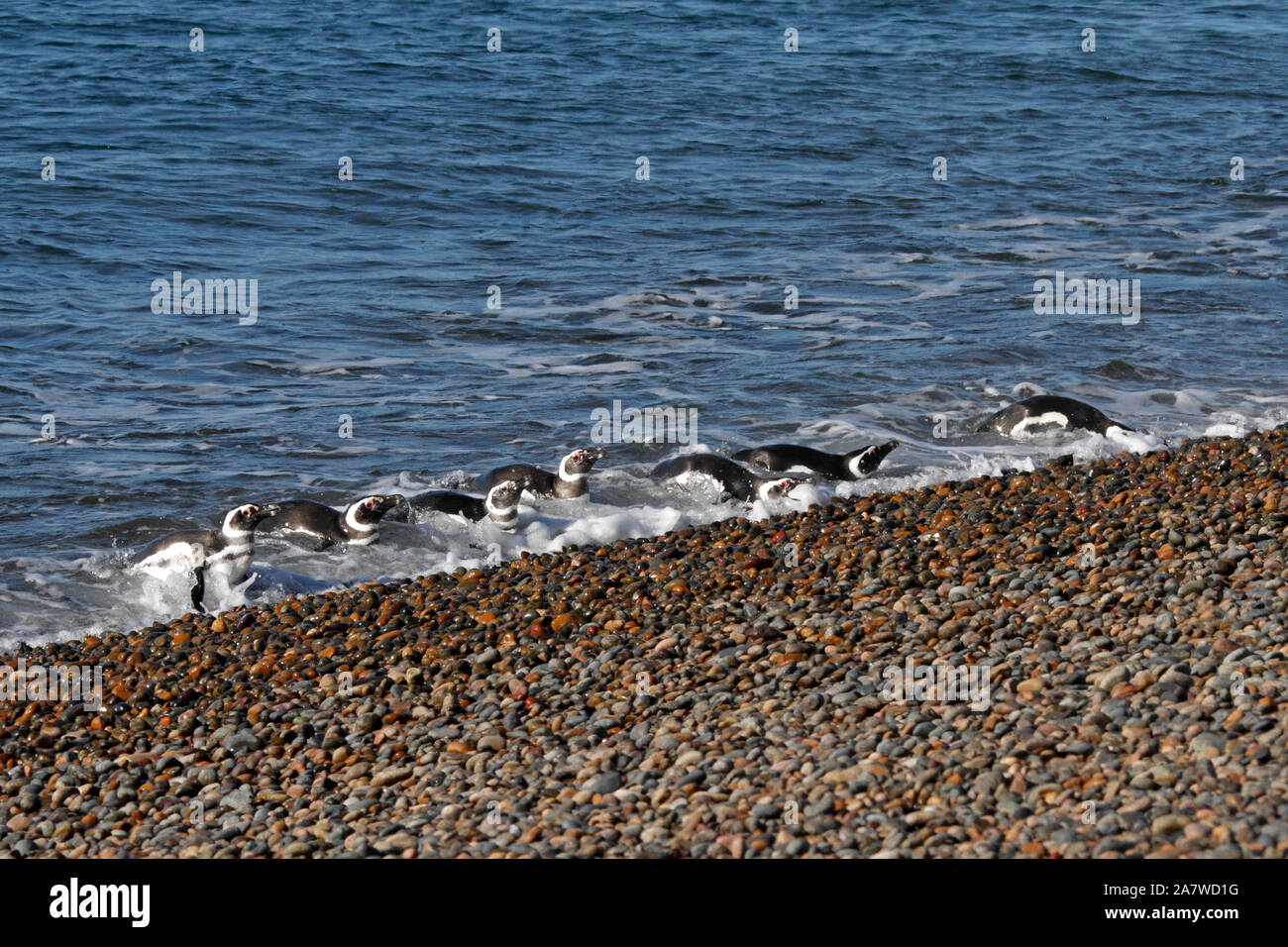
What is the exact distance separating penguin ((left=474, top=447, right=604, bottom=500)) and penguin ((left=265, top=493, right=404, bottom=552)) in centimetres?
116

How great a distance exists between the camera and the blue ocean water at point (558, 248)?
13070mm

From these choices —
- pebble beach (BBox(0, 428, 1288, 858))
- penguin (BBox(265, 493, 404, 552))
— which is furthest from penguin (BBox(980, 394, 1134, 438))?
penguin (BBox(265, 493, 404, 552))

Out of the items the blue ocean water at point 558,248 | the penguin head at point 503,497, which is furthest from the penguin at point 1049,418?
the penguin head at point 503,497

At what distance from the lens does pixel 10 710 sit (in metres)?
8.02

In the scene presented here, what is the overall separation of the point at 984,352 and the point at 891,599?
8064 mm

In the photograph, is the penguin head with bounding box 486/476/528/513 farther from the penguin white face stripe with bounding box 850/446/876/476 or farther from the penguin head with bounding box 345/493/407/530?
the penguin white face stripe with bounding box 850/446/876/476

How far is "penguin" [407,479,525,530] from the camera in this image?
37.3ft

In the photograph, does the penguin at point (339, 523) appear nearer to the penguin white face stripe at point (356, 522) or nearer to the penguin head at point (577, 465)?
the penguin white face stripe at point (356, 522)

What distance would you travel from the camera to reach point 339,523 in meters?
11.2

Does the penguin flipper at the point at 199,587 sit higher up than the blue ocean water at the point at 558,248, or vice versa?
the blue ocean water at the point at 558,248

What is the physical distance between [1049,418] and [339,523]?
619cm

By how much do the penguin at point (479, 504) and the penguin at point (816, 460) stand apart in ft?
7.05

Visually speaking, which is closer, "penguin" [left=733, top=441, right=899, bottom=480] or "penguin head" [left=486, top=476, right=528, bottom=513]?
"penguin head" [left=486, top=476, right=528, bottom=513]

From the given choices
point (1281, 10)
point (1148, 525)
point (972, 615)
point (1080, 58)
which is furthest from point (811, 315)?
point (1281, 10)
